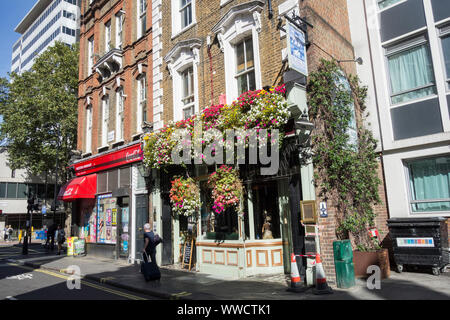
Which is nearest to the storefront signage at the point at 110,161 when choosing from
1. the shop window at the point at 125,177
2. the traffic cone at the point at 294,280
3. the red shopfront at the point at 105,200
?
the red shopfront at the point at 105,200

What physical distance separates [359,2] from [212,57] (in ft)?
17.2

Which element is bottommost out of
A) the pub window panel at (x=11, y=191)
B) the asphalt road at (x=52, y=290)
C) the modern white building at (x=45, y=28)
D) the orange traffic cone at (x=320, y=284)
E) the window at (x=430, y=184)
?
the asphalt road at (x=52, y=290)

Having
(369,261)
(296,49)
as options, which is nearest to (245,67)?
(296,49)

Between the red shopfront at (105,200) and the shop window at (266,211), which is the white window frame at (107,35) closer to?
the red shopfront at (105,200)

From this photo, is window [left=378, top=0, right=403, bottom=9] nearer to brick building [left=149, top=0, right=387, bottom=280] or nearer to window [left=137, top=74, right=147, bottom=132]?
brick building [left=149, top=0, right=387, bottom=280]

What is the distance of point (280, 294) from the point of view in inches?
285

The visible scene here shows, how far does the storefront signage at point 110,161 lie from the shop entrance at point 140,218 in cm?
172

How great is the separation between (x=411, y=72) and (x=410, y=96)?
0.74 metres

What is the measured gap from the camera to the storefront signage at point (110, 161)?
14.3 meters

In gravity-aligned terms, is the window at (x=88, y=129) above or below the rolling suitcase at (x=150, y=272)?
above

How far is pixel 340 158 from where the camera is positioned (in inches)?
324

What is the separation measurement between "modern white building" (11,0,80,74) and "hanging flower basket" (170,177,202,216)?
174 feet

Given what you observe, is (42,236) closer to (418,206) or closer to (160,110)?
(160,110)

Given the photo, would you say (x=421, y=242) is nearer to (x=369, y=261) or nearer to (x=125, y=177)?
(x=369, y=261)
